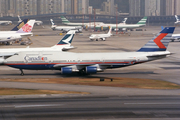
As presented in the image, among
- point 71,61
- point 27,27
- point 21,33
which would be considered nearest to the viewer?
point 71,61

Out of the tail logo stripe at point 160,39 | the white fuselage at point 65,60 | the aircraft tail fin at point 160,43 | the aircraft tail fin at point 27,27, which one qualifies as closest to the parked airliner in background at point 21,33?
the aircraft tail fin at point 27,27

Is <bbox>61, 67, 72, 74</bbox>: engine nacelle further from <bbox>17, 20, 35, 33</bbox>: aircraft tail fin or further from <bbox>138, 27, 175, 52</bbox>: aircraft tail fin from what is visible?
<bbox>17, 20, 35, 33</bbox>: aircraft tail fin

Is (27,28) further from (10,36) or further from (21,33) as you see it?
(10,36)

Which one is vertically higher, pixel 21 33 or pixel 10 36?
pixel 21 33

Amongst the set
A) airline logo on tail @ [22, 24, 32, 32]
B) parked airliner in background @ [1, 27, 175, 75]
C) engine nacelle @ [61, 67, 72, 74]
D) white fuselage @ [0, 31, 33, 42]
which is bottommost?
engine nacelle @ [61, 67, 72, 74]

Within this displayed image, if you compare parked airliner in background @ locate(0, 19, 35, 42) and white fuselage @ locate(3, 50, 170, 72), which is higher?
parked airliner in background @ locate(0, 19, 35, 42)

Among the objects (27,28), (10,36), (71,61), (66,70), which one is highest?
(27,28)

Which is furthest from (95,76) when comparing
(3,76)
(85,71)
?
(3,76)

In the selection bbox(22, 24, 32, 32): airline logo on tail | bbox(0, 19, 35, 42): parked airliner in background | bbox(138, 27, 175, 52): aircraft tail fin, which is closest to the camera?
bbox(138, 27, 175, 52): aircraft tail fin

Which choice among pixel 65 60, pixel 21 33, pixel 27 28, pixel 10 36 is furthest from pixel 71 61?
pixel 10 36

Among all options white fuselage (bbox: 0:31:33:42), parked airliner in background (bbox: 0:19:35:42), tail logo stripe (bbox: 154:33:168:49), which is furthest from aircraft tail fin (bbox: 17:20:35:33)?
tail logo stripe (bbox: 154:33:168:49)

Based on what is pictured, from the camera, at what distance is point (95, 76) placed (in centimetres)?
4706

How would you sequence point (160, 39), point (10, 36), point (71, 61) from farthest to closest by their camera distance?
point (10, 36) < point (160, 39) < point (71, 61)

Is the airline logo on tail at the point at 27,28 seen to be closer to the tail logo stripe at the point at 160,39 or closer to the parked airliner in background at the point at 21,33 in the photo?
the parked airliner in background at the point at 21,33
